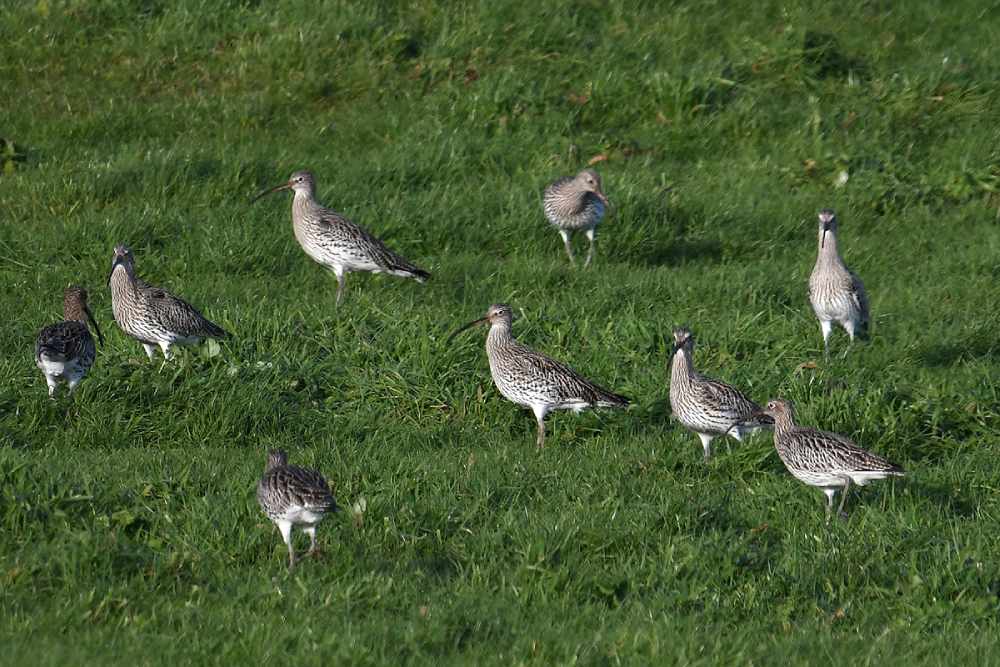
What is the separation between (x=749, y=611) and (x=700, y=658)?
94cm

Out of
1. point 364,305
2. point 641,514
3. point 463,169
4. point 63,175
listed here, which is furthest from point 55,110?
point 641,514

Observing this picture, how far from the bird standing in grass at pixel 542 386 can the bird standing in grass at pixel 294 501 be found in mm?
2647

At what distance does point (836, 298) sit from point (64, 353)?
18.9ft

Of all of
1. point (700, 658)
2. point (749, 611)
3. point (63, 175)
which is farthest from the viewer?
point (63, 175)

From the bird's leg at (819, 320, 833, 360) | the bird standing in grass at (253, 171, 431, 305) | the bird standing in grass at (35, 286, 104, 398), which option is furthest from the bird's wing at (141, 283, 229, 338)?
the bird's leg at (819, 320, 833, 360)

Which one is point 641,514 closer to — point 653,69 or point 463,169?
point 463,169

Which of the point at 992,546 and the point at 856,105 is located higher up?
the point at 992,546

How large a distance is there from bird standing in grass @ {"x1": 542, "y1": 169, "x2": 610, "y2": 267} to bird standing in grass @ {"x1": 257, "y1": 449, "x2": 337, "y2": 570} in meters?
6.47

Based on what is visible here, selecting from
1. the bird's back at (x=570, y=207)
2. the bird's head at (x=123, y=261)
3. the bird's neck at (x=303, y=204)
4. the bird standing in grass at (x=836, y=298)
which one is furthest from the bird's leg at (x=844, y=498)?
the bird's neck at (x=303, y=204)

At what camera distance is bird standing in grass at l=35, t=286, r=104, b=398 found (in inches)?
426

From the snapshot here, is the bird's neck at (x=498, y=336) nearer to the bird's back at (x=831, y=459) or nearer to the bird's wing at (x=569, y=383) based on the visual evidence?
the bird's wing at (x=569, y=383)

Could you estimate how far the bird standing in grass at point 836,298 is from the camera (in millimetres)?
12727

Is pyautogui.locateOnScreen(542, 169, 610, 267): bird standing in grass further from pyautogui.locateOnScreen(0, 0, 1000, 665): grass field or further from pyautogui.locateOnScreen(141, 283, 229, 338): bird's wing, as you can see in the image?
pyautogui.locateOnScreen(141, 283, 229, 338): bird's wing

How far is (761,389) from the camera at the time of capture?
11.7 metres
